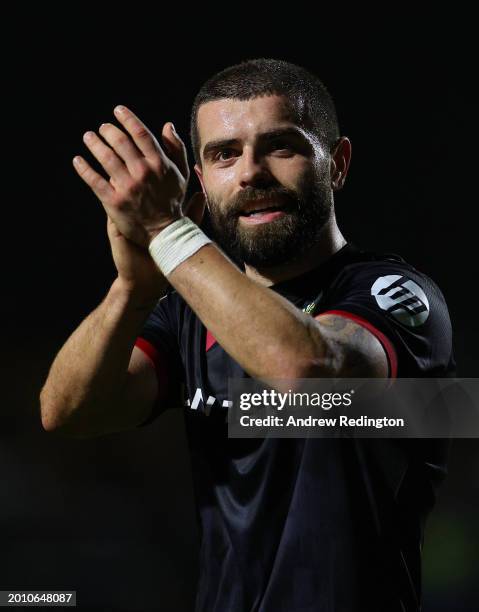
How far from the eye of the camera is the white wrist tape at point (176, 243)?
1.08m

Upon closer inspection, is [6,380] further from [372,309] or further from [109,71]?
[372,309]

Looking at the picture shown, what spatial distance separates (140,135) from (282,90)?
44 centimetres

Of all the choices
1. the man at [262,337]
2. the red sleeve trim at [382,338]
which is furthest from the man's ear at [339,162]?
the red sleeve trim at [382,338]

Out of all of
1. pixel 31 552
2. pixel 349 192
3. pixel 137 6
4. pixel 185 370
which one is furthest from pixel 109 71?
pixel 185 370

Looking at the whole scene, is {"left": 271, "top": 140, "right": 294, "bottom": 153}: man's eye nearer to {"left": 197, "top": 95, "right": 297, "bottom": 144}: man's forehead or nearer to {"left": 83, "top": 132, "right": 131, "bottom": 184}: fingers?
{"left": 197, "top": 95, "right": 297, "bottom": 144}: man's forehead

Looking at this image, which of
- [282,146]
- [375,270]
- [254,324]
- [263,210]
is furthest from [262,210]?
[254,324]

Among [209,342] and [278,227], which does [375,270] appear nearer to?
[278,227]

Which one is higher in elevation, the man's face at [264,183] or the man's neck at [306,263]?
the man's face at [264,183]

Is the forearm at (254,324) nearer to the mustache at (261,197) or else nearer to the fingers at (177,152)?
the fingers at (177,152)

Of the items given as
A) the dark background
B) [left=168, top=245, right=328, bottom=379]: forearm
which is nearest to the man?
[left=168, top=245, right=328, bottom=379]: forearm

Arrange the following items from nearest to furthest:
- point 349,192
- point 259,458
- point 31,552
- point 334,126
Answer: point 259,458 < point 334,126 < point 31,552 < point 349,192

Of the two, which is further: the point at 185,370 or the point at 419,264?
the point at 419,264

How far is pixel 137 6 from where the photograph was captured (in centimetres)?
299

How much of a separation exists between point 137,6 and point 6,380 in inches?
52.8
